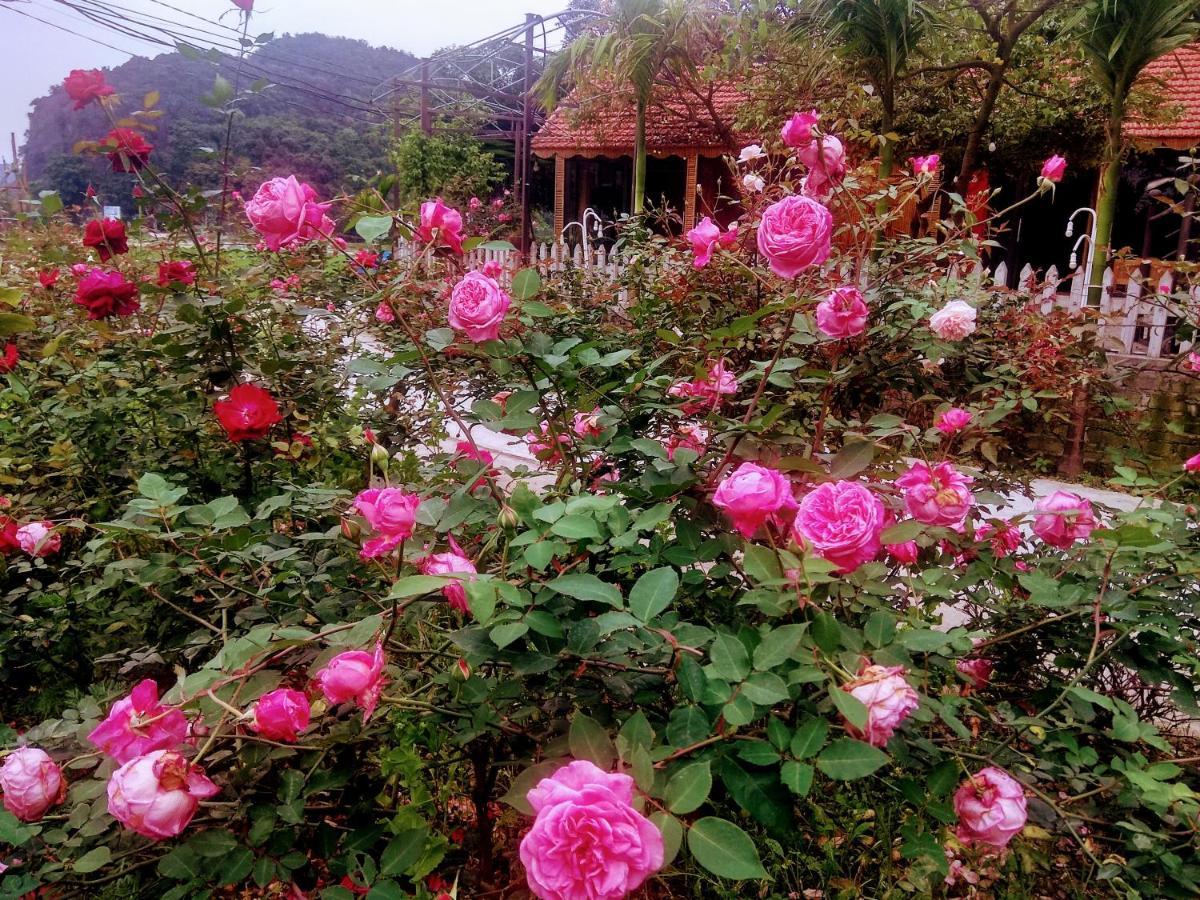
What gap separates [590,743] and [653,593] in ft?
0.50

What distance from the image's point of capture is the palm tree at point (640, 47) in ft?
24.3

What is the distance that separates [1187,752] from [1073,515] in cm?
79

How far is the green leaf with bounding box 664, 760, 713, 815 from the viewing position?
621 millimetres

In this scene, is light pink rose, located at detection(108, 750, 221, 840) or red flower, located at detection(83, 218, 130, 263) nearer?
light pink rose, located at detection(108, 750, 221, 840)

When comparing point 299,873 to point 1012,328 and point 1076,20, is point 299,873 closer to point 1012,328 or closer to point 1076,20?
point 1012,328

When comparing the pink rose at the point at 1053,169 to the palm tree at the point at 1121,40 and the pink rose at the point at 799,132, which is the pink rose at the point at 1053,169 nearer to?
the pink rose at the point at 799,132

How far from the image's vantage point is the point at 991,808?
0.87 m

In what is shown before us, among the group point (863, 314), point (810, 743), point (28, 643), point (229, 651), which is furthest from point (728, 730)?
point (28, 643)

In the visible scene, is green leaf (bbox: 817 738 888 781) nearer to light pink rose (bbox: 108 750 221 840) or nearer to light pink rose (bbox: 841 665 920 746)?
light pink rose (bbox: 841 665 920 746)

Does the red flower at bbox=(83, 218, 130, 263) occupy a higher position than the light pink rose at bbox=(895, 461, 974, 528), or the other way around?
the red flower at bbox=(83, 218, 130, 263)

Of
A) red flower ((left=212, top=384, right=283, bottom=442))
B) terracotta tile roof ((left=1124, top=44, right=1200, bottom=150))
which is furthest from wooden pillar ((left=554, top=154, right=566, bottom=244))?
red flower ((left=212, top=384, right=283, bottom=442))

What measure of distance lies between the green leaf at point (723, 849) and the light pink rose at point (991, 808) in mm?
445

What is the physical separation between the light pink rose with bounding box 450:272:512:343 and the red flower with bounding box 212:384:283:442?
0.65m

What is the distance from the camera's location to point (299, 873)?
126cm
